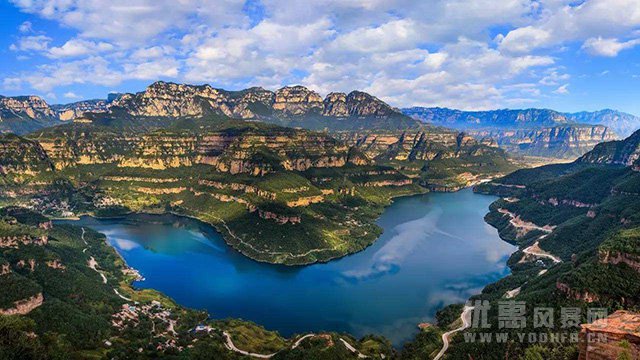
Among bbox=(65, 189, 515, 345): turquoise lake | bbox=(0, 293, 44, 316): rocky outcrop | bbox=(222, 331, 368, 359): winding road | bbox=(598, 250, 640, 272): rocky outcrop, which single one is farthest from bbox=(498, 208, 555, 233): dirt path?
bbox=(0, 293, 44, 316): rocky outcrop

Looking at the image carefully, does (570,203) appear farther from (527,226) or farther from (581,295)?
(581,295)

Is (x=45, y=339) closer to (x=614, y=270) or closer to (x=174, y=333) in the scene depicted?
(x=174, y=333)

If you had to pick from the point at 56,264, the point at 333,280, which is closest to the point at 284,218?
the point at 333,280

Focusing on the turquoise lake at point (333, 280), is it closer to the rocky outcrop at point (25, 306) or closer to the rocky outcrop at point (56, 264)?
the rocky outcrop at point (56, 264)

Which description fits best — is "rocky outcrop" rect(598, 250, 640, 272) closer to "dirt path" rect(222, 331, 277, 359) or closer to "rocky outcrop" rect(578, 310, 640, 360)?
"rocky outcrop" rect(578, 310, 640, 360)

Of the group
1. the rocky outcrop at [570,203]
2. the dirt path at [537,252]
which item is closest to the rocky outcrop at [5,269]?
the dirt path at [537,252]

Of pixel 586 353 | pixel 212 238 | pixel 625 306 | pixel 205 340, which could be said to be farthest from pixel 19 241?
pixel 625 306

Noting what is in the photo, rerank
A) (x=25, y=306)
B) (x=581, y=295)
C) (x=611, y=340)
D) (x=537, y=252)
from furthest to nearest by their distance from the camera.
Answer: (x=537, y=252), (x=25, y=306), (x=581, y=295), (x=611, y=340)
